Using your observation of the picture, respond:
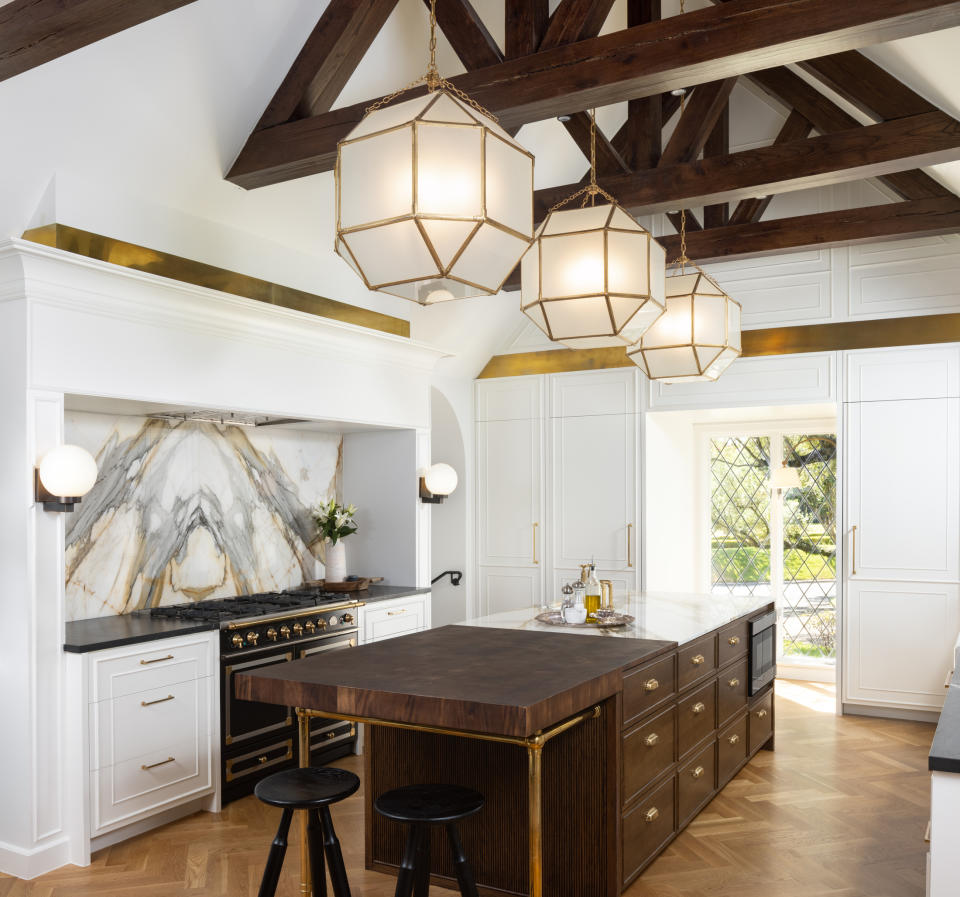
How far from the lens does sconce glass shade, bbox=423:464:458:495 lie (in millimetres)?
5785

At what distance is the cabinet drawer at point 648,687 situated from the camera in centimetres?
317

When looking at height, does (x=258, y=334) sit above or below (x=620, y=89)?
below

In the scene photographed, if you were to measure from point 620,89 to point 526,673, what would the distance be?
6.67 ft

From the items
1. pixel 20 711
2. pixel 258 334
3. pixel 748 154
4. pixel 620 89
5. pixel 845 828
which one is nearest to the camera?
pixel 620 89

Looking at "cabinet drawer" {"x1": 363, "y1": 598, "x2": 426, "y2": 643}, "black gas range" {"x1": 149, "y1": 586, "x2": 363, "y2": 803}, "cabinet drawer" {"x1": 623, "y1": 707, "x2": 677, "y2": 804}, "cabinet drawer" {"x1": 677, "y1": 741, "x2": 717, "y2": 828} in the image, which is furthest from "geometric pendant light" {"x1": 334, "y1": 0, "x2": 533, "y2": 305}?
"cabinet drawer" {"x1": 363, "y1": 598, "x2": 426, "y2": 643}

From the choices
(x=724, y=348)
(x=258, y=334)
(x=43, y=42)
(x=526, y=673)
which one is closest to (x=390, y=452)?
(x=258, y=334)

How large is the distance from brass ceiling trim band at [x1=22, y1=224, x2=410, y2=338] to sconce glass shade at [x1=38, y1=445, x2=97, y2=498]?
2.73ft

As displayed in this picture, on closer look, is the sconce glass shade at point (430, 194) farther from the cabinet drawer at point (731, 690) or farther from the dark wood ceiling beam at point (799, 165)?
the cabinet drawer at point (731, 690)

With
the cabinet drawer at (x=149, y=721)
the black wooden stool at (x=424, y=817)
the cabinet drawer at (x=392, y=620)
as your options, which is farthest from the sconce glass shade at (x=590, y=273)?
the cabinet drawer at (x=392, y=620)

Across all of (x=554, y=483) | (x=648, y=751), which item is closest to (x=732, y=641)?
(x=648, y=751)

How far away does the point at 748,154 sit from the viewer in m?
4.31

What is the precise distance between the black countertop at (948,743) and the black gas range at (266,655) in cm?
273

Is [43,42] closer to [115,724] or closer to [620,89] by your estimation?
[620,89]

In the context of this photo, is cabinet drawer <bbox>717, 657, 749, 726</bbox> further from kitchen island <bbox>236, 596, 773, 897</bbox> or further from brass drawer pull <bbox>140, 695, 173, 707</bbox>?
brass drawer pull <bbox>140, 695, 173, 707</bbox>
